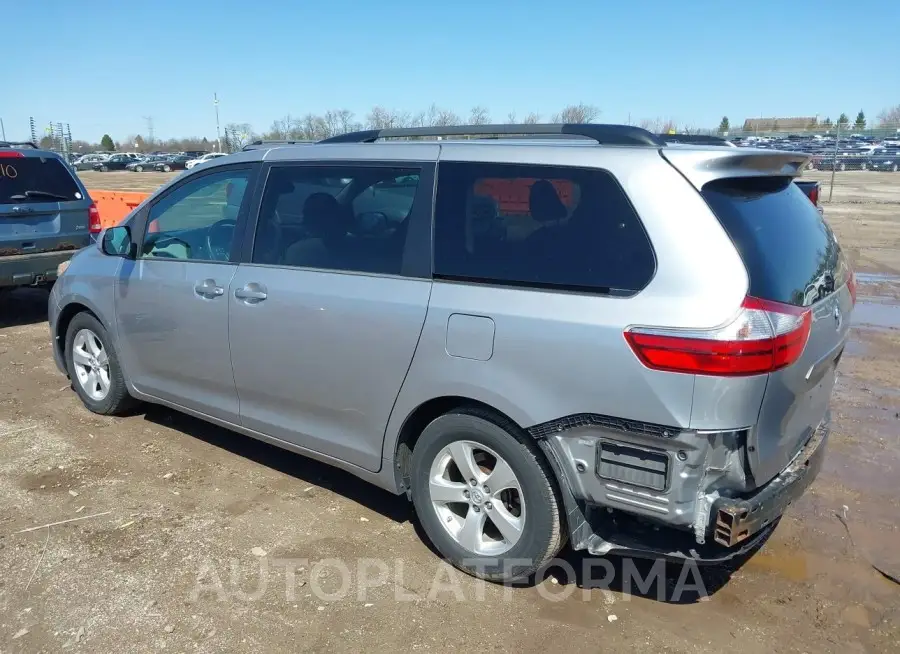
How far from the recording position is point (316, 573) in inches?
136

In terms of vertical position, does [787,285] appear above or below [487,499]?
above

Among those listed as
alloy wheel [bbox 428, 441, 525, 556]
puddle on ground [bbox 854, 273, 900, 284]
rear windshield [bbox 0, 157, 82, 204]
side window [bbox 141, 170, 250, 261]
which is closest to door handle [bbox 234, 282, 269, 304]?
side window [bbox 141, 170, 250, 261]

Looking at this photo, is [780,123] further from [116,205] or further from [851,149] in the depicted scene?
[116,205]

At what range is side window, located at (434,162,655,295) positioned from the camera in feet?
9.37

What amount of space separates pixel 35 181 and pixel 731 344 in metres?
7.83

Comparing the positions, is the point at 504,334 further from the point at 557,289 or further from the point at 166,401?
the point at 166,401

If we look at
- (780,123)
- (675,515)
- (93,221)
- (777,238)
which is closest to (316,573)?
(675,515)

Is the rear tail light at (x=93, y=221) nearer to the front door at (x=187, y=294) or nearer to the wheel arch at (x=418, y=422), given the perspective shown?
the front door at (x=187, y=294)

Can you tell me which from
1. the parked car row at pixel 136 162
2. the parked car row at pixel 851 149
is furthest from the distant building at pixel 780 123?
the parked car row at pixel 136 162

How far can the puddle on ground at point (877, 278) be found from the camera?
33.1ft

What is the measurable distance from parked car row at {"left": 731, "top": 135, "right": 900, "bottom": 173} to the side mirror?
34573mm

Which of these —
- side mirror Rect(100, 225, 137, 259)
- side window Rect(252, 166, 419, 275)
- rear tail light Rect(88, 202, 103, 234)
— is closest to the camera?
side window Rect(252, 166, 419, 275)

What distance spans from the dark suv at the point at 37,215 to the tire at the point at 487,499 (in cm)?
619

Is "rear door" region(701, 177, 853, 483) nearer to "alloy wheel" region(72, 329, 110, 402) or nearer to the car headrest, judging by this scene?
the car headrest
